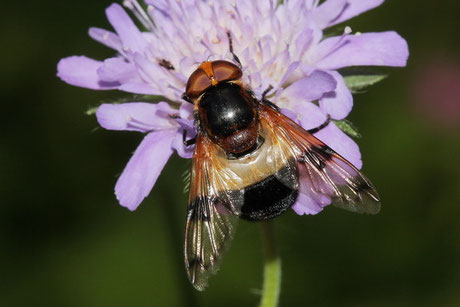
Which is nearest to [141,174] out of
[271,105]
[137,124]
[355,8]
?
[137,124]

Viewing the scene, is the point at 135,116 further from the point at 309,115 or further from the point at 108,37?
the point at 309,115

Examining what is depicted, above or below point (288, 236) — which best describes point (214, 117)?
above

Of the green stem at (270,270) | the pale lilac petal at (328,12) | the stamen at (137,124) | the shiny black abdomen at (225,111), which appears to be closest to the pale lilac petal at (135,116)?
the stamen at (137,124)

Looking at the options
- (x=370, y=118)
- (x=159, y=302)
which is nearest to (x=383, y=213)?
(x=370, y=118)

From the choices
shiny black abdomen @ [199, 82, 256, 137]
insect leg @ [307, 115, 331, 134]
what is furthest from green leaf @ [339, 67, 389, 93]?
shiny black abdomen @ [199, 82, 256, 137]

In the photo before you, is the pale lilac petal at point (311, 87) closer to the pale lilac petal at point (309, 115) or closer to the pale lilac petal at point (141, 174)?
the pale lilac petal at point (309, 115)

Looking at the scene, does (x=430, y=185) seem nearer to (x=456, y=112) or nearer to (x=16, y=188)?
(x=456, y=112)
